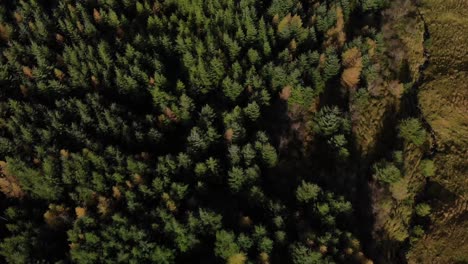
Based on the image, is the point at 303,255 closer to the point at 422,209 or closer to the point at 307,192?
the point at 307,192

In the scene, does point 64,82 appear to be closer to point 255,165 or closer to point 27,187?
point 27,187

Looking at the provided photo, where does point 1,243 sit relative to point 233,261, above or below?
above

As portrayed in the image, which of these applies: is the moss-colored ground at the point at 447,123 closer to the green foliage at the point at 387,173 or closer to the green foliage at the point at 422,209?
the green foliage at the point at 422,209

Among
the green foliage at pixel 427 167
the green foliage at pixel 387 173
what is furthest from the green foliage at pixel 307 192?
the green foliage at pixel 427 167

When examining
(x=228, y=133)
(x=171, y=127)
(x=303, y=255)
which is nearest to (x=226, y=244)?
(x=303, y=255)

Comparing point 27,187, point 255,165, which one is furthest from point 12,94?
point 255,165

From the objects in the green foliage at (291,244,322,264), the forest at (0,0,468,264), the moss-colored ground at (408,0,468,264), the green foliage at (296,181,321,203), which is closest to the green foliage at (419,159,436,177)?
the forest at (0,0,468,264)

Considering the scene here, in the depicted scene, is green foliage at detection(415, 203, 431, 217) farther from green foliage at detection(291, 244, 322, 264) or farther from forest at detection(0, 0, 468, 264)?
green foliage at detection(291, 244, 322, 264)

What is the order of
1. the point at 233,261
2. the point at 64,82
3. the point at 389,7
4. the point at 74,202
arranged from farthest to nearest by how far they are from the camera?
1. the point at 389,7
2. the point at 64,82
3. the point at 74,202
4. the point at 233,261
